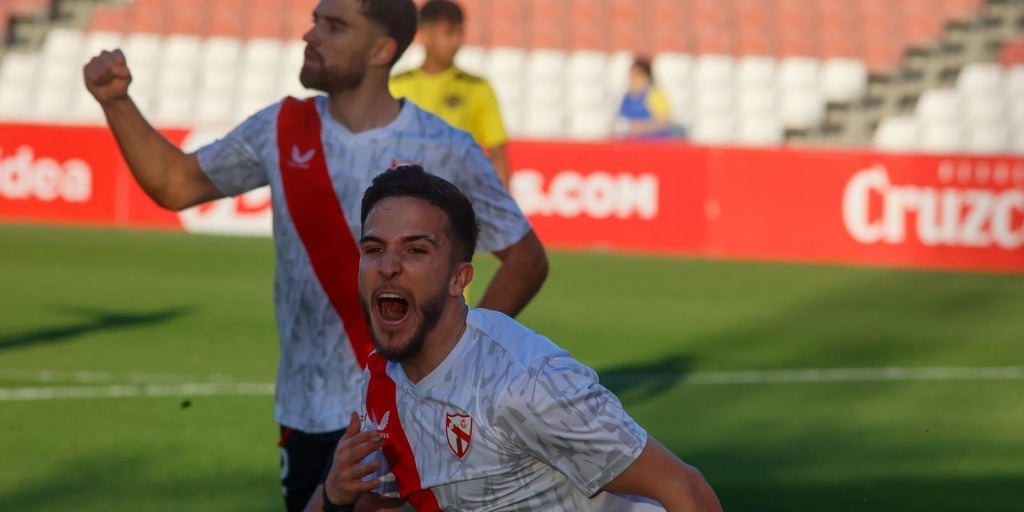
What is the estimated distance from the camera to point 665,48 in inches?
1043

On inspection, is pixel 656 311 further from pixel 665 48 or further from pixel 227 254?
pixel 665 48

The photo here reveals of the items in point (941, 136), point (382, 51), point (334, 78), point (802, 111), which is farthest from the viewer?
point (802, 111)

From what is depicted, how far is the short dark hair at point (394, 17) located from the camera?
5.60 metres

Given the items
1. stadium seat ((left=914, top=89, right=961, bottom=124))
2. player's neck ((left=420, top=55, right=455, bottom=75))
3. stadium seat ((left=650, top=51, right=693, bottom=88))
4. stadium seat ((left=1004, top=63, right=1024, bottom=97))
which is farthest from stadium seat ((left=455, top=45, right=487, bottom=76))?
player's neck ((left=420, top=55, right=455, bottom=75))

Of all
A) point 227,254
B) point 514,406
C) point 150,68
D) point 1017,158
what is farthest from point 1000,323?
point 150,68

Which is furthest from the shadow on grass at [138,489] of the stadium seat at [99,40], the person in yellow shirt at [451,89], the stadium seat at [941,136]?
the stadium seat at [99,40]

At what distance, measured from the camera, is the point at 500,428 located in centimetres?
392

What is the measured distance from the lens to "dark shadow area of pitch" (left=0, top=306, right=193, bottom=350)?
12.4m

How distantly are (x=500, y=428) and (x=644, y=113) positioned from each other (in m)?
16.3

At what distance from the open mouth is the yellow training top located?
19.7 ft

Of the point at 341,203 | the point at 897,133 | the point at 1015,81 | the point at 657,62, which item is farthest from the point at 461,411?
the point at 1015,81

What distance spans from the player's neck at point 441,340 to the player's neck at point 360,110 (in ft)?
5.23

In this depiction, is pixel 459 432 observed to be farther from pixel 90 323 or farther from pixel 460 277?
pixel 90 323

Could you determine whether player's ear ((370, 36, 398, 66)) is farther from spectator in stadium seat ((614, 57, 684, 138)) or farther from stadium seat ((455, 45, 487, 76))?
stadium seat ((455, 45, 487, 76))
